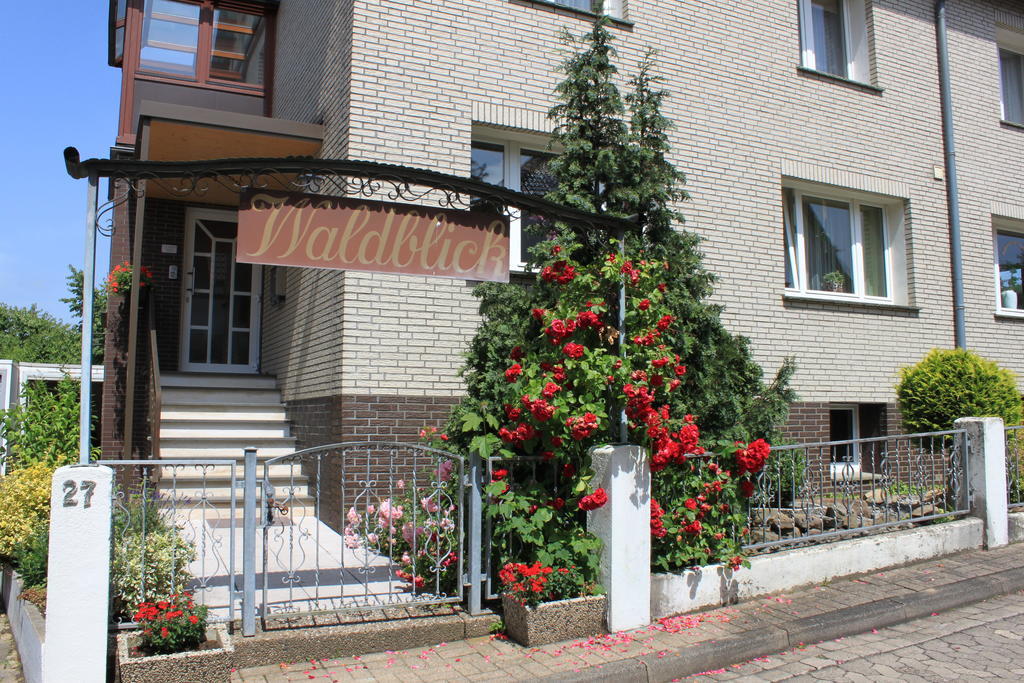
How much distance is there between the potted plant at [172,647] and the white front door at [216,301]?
6679 mm

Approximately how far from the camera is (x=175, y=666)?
383 centimetres

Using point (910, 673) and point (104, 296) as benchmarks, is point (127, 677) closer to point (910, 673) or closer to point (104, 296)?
point (910, 673)

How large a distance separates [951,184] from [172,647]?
35.8 ft

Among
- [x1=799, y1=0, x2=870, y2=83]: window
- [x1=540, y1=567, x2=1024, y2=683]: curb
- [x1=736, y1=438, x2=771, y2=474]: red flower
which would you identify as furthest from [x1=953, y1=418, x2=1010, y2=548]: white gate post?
[x1=799, y1=0, x2=870, y2=83]: window

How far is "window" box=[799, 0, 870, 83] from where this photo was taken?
10656mm

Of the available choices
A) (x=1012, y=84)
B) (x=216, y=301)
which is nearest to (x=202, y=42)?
(x=216, y=301)

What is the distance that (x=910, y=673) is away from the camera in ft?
14.8

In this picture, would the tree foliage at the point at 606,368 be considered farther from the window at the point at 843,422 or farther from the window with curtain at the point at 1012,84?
the window with curtain at the point at 1012,84

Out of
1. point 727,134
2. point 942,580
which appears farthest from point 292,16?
point 942,580

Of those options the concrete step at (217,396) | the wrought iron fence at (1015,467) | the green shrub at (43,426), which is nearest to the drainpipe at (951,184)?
the wrought iron fence at (1015,467)

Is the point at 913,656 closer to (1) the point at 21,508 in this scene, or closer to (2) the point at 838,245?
(1) the point at 21,508

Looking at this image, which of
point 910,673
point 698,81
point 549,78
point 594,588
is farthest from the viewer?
point 698,81

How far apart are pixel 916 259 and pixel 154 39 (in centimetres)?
1100

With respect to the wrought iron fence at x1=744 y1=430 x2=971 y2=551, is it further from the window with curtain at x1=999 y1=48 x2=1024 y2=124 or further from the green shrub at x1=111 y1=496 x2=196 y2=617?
the window with curtain at x1=999 y1=48 x2=1024 y2=124
